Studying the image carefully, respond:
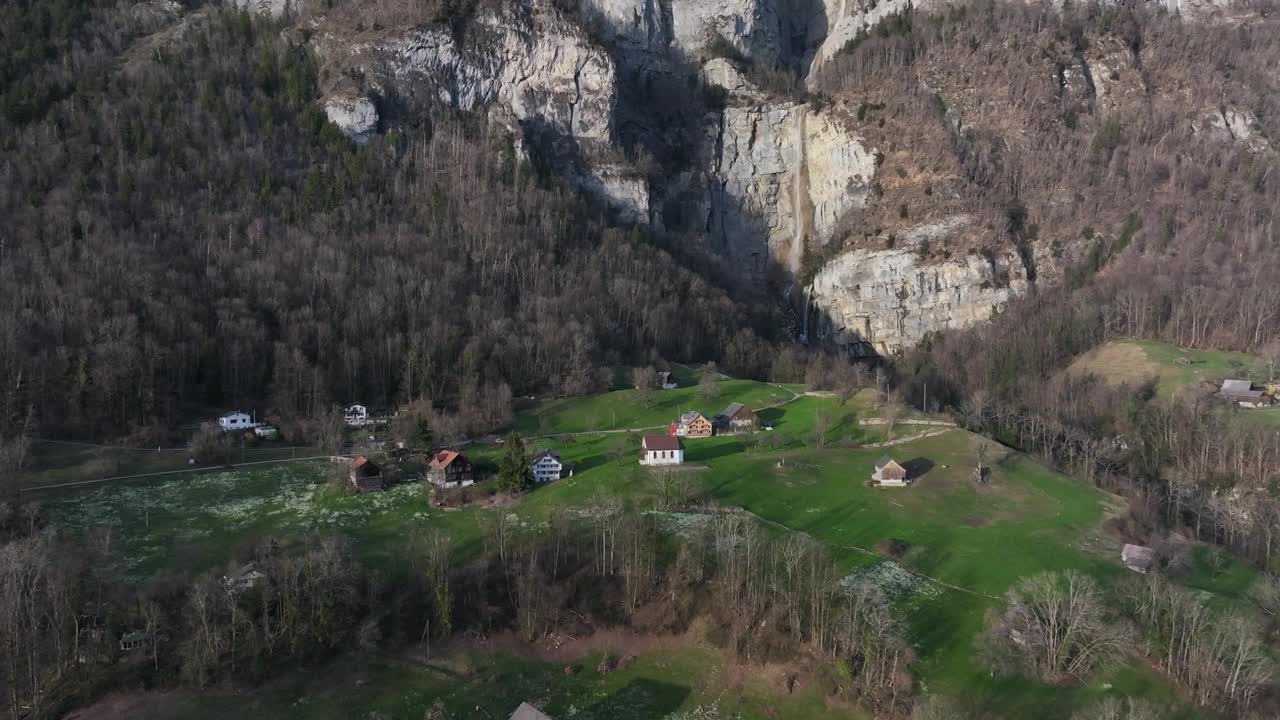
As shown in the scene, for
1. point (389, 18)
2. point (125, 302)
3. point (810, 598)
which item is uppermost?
point (389, 18)

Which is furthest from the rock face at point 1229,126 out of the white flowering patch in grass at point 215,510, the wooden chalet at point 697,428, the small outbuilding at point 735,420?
the white flowering patch in grass at point 215,510

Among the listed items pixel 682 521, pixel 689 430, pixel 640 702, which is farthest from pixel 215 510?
pixel 689 430

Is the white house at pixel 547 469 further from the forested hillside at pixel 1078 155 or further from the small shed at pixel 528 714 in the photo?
the forested hillside at pixel 1078 155

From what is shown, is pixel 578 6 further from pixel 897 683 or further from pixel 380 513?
pixel 897 683

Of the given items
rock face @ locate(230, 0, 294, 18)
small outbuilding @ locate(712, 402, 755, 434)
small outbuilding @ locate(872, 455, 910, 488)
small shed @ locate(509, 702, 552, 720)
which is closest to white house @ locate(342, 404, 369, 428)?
small outbuilding @ locate(712, 402, 755, 434)

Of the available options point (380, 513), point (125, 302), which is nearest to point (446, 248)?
point (125, 302)

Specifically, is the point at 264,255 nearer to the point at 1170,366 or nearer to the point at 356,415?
the point at 356,415

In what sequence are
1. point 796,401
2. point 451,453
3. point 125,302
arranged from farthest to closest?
point 796,401
point 125,302
point 451,453

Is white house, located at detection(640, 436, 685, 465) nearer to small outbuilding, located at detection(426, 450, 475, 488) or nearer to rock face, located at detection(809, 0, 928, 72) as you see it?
small outbuilding, located at detection(426, 450, 475, 488)
